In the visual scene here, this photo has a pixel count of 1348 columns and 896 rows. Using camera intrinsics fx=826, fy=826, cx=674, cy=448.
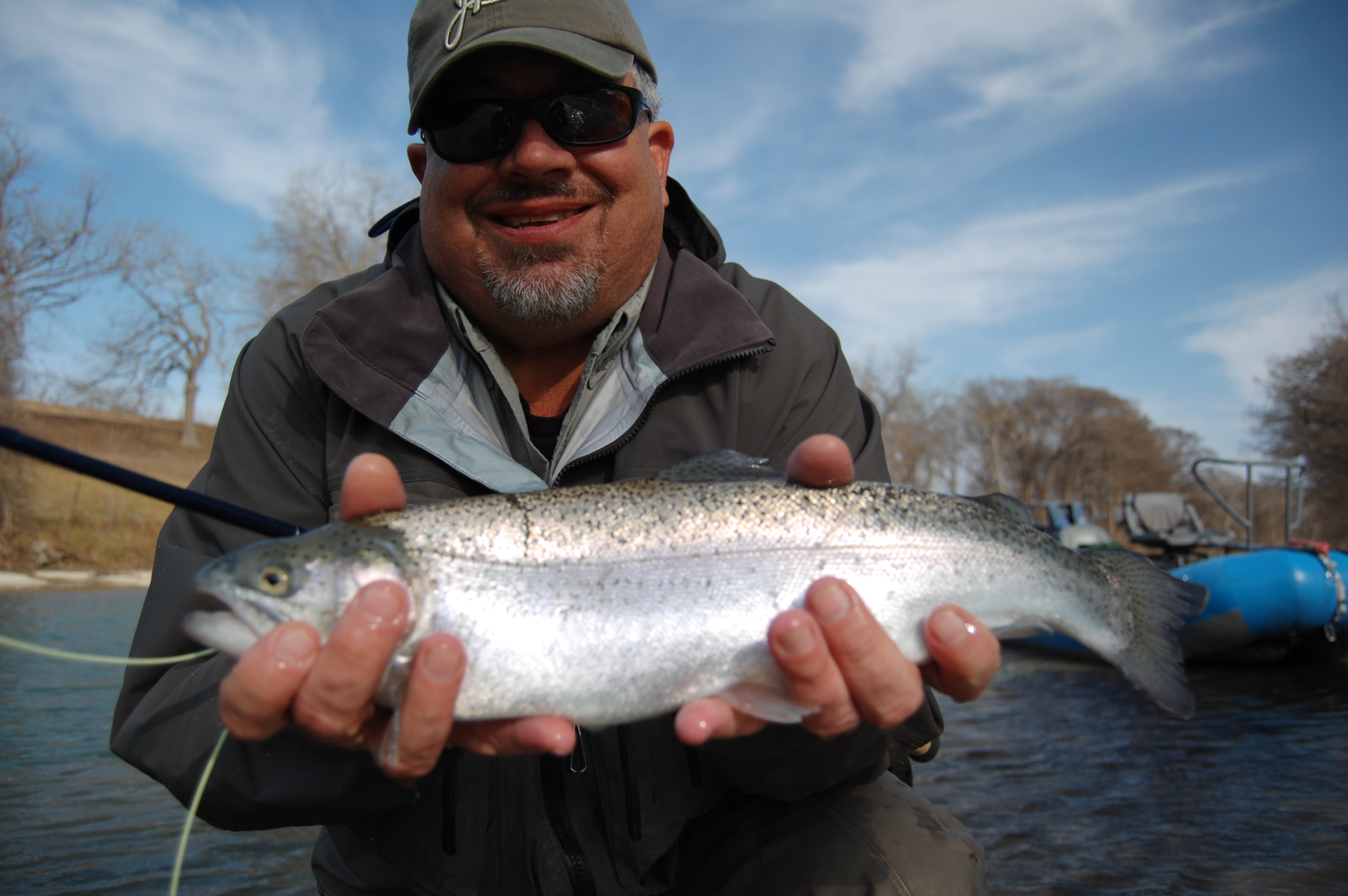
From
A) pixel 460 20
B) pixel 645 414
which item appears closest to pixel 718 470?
pixel 645 414

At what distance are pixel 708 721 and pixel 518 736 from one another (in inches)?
16.8

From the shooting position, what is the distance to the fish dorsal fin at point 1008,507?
230cm

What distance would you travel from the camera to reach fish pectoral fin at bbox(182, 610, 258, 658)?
69.2 inches

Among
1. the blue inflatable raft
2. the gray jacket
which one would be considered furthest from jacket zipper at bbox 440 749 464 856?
the blue inflatable raft

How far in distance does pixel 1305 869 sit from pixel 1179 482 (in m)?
55.8

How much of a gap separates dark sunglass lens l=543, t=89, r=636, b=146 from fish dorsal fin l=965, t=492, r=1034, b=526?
5.46ft

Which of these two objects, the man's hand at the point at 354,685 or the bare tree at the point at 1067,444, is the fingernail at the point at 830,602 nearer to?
the man's hand at the point at 354,685

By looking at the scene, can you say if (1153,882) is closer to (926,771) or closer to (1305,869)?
(1305,869)

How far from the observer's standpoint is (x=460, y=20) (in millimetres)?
2719

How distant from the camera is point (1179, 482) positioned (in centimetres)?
5225

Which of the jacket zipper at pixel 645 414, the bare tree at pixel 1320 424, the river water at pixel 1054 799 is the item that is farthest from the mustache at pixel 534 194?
the bare tree at pixel 1320 424

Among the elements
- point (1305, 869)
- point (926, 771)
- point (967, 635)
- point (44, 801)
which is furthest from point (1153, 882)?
point (44, 801)

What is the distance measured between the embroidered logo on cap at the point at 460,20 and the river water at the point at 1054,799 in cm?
402

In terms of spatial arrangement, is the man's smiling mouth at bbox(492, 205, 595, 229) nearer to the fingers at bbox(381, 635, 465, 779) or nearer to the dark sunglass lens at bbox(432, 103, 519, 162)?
the dark sunglass lens at bbox(432, 103, 519, 162)
